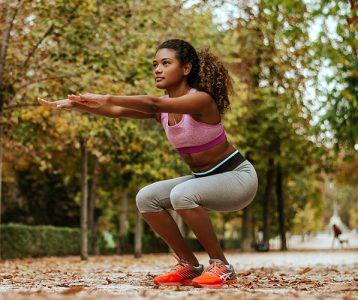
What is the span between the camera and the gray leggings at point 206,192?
5457mm

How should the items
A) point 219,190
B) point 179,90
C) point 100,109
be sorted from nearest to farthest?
point 219,190 → point 100,109 → point 179,90

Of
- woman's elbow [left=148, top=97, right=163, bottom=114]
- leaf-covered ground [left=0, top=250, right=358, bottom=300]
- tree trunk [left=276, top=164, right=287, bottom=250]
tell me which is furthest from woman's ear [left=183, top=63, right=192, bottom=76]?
tree trunk [left=276, top=164, right=287, bottom=250]

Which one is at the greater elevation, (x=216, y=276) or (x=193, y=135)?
(x=193, y=135)

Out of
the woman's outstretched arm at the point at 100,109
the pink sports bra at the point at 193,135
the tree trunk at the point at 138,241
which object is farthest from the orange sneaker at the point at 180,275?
the tree trunk at the point at 138,241

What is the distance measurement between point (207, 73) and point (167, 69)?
0.34 meters

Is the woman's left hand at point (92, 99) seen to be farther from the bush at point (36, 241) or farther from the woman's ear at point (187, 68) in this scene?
the bush at point (36, 241)

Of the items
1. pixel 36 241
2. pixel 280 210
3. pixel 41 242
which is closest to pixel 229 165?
pixel 36 241

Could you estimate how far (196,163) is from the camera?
567cm

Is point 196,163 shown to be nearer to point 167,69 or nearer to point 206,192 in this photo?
point 206,192

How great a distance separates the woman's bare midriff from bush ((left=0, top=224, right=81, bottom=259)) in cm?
1550

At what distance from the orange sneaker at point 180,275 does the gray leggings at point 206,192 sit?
521mm

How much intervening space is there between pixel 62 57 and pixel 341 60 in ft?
27.1

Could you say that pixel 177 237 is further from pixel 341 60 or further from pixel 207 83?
pixel 341 60

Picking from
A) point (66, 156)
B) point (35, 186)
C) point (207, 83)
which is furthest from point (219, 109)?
point (35, 186)
